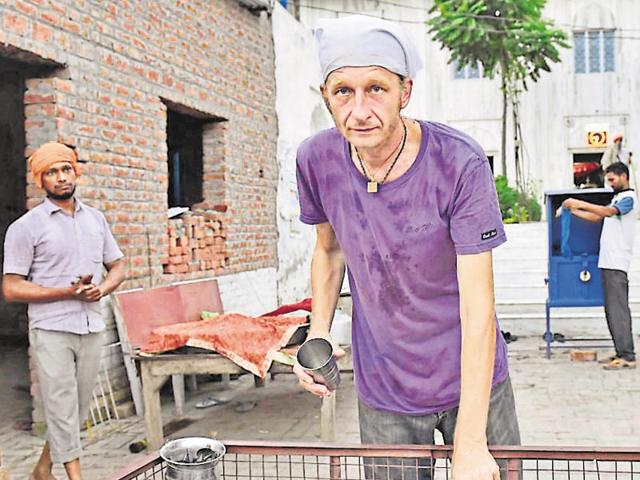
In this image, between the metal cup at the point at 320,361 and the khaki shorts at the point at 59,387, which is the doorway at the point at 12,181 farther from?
the metal cup at the point at 320,361

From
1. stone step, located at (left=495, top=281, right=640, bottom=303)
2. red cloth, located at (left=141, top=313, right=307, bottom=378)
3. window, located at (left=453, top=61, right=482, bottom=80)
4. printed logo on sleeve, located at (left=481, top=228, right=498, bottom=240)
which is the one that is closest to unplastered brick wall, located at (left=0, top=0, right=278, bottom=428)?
red cloth, located at (left=141, top=313, right=307, bottom=378)

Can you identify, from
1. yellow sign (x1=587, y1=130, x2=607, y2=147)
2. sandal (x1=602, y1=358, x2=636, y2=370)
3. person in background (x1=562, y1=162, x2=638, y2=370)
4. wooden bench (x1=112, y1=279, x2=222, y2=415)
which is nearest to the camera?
wooden bench (x1=112, y1=279, x2=222, y2=415)

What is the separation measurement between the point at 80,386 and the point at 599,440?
11.4 feet

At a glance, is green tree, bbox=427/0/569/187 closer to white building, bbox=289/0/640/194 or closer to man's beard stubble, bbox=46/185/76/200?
white building, bbox=289/0/640/194

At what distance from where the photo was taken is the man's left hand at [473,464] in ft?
5.79

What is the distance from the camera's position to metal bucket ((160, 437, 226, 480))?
182 cm

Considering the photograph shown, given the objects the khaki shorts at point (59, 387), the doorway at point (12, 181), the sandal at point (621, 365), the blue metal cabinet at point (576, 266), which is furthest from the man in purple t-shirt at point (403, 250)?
the doorway at point (12, 181)

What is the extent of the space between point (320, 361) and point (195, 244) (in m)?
5.71

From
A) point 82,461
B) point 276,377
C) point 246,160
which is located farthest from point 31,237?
point 246,160

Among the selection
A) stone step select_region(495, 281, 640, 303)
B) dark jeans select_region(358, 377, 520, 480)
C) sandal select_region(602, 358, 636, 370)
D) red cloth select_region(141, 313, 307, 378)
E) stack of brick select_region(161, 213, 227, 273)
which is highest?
stack of brick select_region(161, 213, 227, 273)

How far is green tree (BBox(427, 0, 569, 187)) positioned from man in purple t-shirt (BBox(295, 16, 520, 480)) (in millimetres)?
17513

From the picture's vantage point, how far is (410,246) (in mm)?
2082

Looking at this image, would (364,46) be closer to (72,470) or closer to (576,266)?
(72,470)

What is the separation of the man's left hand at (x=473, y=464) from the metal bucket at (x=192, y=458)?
55 centimetres
